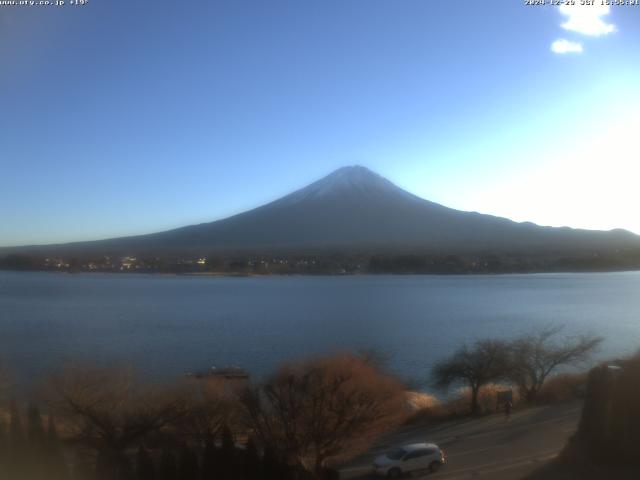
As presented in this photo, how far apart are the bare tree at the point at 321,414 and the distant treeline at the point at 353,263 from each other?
37028 mm

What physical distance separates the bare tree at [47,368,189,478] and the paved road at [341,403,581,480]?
1.91 metres

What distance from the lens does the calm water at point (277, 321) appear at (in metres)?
12.8

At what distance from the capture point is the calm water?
12789 millimetres

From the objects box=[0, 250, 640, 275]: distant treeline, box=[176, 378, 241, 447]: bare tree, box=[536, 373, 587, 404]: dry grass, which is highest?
box=[0, 250, 640, 275]: distant treeline

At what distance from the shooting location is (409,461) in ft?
17.9

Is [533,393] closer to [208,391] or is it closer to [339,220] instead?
[208,391]

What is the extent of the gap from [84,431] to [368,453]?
2916mm

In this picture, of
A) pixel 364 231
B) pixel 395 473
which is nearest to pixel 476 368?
pixel 395 473

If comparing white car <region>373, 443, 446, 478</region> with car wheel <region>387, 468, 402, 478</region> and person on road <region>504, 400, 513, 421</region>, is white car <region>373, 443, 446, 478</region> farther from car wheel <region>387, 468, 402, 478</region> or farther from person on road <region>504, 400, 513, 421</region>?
person on road <region>504, 400, 513, 421</region>

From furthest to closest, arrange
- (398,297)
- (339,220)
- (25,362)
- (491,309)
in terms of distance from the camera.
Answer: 1. (339,220)
2. (398,297)
3. (491,309)
4. (25,362)

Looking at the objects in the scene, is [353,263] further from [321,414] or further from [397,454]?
[397,454]

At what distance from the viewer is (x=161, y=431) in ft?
21.1


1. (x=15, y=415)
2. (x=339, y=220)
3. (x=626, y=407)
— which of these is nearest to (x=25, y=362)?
(x=15, y=415)

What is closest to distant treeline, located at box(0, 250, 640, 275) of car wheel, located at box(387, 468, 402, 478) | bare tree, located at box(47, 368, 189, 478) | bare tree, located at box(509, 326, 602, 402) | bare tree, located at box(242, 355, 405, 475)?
bare tree, located at box(509, 326, 602, 402)
